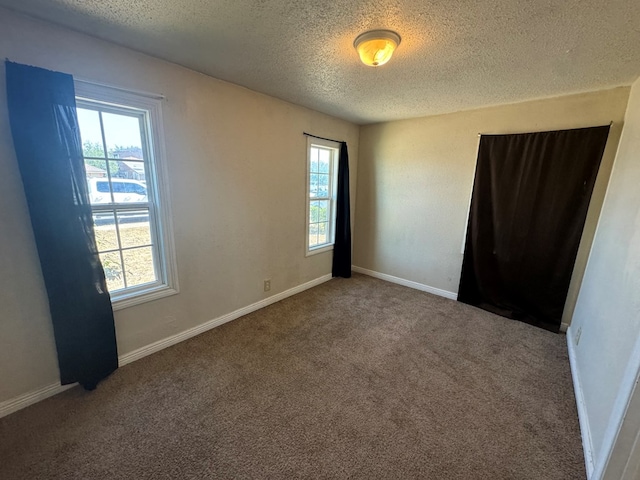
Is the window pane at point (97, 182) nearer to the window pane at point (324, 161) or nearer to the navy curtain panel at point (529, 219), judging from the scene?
the window pane at point (324, 161)

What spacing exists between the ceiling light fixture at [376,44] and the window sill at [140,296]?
7.42ft

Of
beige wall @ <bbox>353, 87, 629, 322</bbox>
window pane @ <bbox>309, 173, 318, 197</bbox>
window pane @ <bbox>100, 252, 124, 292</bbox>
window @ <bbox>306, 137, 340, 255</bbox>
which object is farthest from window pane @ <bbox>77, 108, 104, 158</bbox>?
beige wall @ <bbox>353, 87, 629, 322</bbox>

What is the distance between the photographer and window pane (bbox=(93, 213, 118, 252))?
1.83 meters

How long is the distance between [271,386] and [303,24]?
89.2 inches

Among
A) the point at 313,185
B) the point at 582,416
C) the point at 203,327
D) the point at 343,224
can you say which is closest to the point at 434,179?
the point at 343,224

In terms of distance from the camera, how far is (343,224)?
12.3 feet

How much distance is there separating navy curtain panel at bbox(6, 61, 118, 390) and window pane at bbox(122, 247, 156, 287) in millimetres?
246

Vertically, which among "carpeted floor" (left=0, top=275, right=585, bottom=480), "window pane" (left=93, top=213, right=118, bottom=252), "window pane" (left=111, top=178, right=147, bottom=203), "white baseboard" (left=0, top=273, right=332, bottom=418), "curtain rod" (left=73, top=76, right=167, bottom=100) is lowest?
"carpeted floor" (left=0, top=275, right=585, bottom=480)

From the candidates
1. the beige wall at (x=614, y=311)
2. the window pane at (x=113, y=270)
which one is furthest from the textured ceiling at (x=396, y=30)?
the window pane at (x=113, y=270)

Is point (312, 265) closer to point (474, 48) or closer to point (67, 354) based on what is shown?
point (67, 354)

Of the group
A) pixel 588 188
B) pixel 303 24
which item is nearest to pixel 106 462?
pixel 303 24

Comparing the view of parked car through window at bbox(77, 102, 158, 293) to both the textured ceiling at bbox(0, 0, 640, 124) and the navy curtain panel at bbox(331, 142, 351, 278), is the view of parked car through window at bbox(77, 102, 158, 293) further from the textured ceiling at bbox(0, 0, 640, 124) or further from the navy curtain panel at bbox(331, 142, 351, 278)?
the navy curtain panel at bbox(331, 142, 351, 278)

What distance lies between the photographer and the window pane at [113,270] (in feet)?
6.24

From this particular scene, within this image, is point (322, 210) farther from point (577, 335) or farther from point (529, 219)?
point (577, 335)
